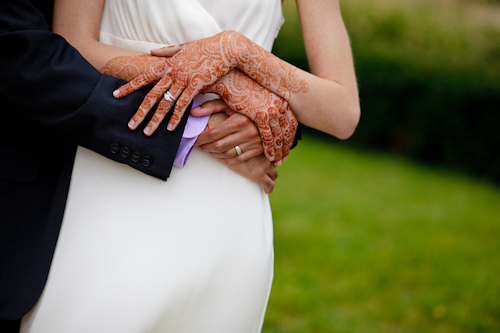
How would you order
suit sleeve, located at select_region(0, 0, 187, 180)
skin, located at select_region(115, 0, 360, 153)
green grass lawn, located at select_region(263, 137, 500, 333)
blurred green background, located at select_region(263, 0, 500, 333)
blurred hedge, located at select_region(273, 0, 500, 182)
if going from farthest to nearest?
blurred hedge, located at select_region(273, 0, 500, 182) → blurred green background, located at select_region(263, 0, 500, 333) → green grass lawn, located at select_region(263, 137, 500, 333) → skin, located at select_region(115, 0, 360, 153) → suit sleeve, located at select_region(0, 0, 187, 180)

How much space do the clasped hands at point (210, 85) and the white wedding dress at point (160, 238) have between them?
0.43 feet

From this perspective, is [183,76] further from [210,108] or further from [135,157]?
[135,157]

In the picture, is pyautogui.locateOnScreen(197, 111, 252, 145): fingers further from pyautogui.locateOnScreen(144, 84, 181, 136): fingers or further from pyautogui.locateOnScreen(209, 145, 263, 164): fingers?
pyautogui.locateOnScreen(144, 84, 181, 136): fingers

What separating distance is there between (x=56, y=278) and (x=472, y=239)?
5367mm

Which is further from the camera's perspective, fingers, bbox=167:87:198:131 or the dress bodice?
the dress bodice

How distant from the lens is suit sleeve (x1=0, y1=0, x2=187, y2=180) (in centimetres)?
120

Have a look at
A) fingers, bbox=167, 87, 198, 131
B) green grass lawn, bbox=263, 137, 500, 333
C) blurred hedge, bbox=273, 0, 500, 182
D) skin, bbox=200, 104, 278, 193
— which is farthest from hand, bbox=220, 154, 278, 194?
blurred hedge, bbox=273, 0, 500, 182

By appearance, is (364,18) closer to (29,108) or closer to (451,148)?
(451,148)

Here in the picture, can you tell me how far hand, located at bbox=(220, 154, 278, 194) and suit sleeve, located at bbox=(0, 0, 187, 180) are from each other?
10.0 inches

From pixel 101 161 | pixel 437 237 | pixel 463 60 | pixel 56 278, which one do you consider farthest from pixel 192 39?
pixel 463 60

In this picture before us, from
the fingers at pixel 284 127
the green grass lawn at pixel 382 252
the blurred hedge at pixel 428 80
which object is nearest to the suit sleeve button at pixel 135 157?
the fingers at pixel 284 127

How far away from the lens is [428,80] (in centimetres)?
890

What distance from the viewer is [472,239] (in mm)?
5492

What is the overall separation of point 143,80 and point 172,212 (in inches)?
16.0
